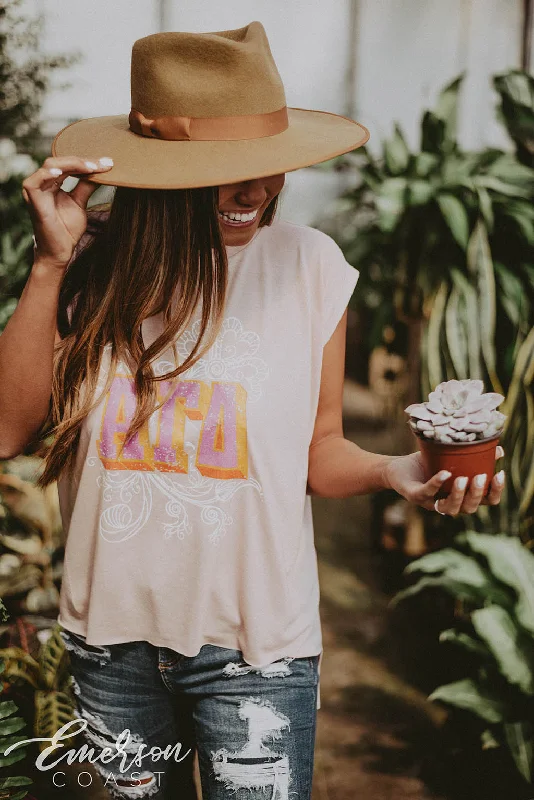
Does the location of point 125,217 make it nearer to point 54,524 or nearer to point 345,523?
point 54,524

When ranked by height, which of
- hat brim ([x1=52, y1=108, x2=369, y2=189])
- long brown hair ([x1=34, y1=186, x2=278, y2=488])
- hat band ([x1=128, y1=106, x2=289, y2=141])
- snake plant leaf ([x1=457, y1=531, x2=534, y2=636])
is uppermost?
hat band ([x1=128, y1=106, x2=289, y2=141])

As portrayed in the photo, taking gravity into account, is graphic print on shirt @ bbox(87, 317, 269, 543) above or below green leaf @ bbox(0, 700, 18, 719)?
above

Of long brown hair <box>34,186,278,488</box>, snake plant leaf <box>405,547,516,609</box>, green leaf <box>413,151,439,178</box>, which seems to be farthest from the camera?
green leaf <box>413,151,439,178</box>

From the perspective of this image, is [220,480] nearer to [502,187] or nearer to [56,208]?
[56,208]

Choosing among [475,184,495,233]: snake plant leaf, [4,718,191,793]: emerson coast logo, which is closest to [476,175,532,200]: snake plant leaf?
[475,184,495,233]: snake plant leaf

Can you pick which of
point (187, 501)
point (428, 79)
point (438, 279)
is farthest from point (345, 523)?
point (187, 501)

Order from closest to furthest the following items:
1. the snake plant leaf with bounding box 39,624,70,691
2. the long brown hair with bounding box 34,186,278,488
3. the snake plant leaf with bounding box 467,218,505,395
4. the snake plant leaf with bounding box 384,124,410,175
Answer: the long brown hair with bounding box 34,186,278,488, the snake plant leaf with bounding box 39,624,70,691, the snake plant leaf with bounding box 467,218,505,395, the snake plant leaf with bounding box 384,124,410,175

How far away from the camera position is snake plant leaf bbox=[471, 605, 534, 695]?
7.26ft

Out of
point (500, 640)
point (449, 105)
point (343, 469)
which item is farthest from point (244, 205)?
point (449, 105)

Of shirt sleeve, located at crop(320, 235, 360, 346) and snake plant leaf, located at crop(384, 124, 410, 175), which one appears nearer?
shirt sleeve, located at crop(320, 235, 360, 346)

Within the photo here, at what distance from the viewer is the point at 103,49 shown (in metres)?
4.42

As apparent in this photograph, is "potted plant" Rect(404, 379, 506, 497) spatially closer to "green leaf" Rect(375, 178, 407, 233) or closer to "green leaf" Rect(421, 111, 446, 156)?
"green leaf" Rect(375, 178, 407, 233)

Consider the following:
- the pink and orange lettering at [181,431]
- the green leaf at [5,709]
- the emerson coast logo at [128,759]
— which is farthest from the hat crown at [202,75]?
the green leaf at [5,709]

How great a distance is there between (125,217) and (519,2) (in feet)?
16.1
